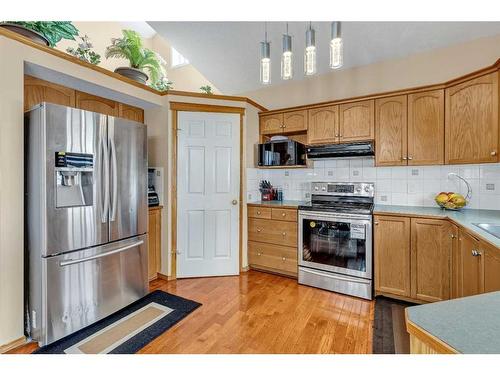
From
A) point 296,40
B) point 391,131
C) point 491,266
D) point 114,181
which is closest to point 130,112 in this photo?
point 114,181

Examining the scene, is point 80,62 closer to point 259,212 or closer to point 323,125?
point 259,212

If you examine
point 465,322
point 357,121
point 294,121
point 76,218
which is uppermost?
point 294,121

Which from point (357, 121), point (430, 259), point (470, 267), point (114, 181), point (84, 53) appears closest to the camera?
point (470, 267)

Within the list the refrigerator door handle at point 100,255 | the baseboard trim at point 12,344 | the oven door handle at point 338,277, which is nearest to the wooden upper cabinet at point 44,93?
the refrigerator door handle at point 100,255

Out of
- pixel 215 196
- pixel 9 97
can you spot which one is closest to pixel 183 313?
pixel 215 196

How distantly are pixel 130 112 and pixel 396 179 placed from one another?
3312 mm

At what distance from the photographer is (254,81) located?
3.72 metres

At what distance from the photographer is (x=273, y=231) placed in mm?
3025

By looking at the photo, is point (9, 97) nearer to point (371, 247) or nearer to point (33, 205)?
point (33, 205)

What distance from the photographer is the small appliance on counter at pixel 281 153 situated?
3189mm

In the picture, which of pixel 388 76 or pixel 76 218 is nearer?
pixel 76 218

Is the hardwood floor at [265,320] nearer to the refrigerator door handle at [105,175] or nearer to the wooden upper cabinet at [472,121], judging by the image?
the refrigerator door handle at [105,175]

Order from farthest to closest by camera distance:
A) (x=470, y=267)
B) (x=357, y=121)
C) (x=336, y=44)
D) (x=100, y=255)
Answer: (x=357, y=121) → (x=100, y=255) → (x=470, y=267) → (x=336, y=44)

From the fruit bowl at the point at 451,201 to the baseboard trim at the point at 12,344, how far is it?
12.5ft
